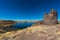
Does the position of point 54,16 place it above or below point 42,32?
above

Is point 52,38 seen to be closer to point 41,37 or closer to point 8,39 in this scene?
point 41,37

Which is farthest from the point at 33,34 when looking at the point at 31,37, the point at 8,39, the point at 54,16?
the point at 54,16

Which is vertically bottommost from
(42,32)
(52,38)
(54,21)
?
(52,38)

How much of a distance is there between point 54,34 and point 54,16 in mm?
31754

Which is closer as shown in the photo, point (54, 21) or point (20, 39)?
point (20, 39)

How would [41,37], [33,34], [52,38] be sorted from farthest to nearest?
[33,34] < [41,37] < [52,38]

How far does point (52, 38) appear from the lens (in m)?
34.4

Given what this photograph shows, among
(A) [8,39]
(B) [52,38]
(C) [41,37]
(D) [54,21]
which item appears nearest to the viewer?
(B) [52,38]

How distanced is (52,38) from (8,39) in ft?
58.9

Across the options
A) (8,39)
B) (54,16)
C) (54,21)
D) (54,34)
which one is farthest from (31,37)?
(54,16)

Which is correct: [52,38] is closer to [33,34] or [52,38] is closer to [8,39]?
[33,34]

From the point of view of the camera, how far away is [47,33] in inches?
1491

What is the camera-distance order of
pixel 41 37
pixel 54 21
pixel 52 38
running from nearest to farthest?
pixel 52 38 → pixel 41 37 → pixel 54 21

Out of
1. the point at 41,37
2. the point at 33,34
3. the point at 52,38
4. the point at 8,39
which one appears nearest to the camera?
the point at 52,38
